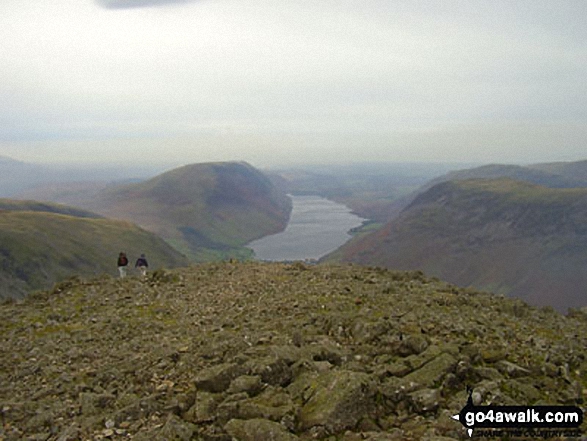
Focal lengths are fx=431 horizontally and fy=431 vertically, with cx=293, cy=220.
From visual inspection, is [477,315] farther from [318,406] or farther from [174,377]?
[174,377]

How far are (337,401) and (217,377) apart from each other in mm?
3704

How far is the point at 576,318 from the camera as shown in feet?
97.7

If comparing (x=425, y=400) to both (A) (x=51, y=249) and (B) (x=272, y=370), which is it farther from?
(A) (x=51, y=249)

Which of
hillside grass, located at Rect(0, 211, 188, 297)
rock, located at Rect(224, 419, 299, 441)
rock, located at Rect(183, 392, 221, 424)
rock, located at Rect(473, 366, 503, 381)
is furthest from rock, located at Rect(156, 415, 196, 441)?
hillside grass, located at Rect(0, 211, 188, 297)

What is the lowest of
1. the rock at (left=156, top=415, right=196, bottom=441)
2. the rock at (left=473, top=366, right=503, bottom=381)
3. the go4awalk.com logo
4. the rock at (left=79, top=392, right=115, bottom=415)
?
the rock at (left=79, top=392, right=115, bottom=415)

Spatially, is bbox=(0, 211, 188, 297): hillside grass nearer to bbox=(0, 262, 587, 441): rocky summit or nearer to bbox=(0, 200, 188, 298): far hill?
bbox=(0, 200, 188, 298): far hill

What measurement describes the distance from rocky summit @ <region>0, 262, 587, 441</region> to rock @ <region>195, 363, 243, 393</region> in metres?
0.04

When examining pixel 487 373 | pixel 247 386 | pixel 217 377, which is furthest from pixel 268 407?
pixel 487 373

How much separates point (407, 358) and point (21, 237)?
15331cm

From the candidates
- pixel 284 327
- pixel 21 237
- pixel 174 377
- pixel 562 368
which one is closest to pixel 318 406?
pixel 174 377

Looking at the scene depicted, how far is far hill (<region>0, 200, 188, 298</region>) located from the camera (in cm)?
11906

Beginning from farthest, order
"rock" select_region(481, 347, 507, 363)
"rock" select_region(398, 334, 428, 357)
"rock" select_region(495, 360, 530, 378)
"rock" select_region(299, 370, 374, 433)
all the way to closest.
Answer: "rock" select_region(398, 334, 428, 357)
"rock" select_region(481, 347, 507, 363)
"rock" select_region(495, 360, 530, 378)
"rock" select_region(299, 370, 374, 433)

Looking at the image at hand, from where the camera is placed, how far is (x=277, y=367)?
12773 millimetres

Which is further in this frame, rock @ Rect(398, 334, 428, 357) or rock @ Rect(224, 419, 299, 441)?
rock @ Rect(398, 334, 428, 357)
